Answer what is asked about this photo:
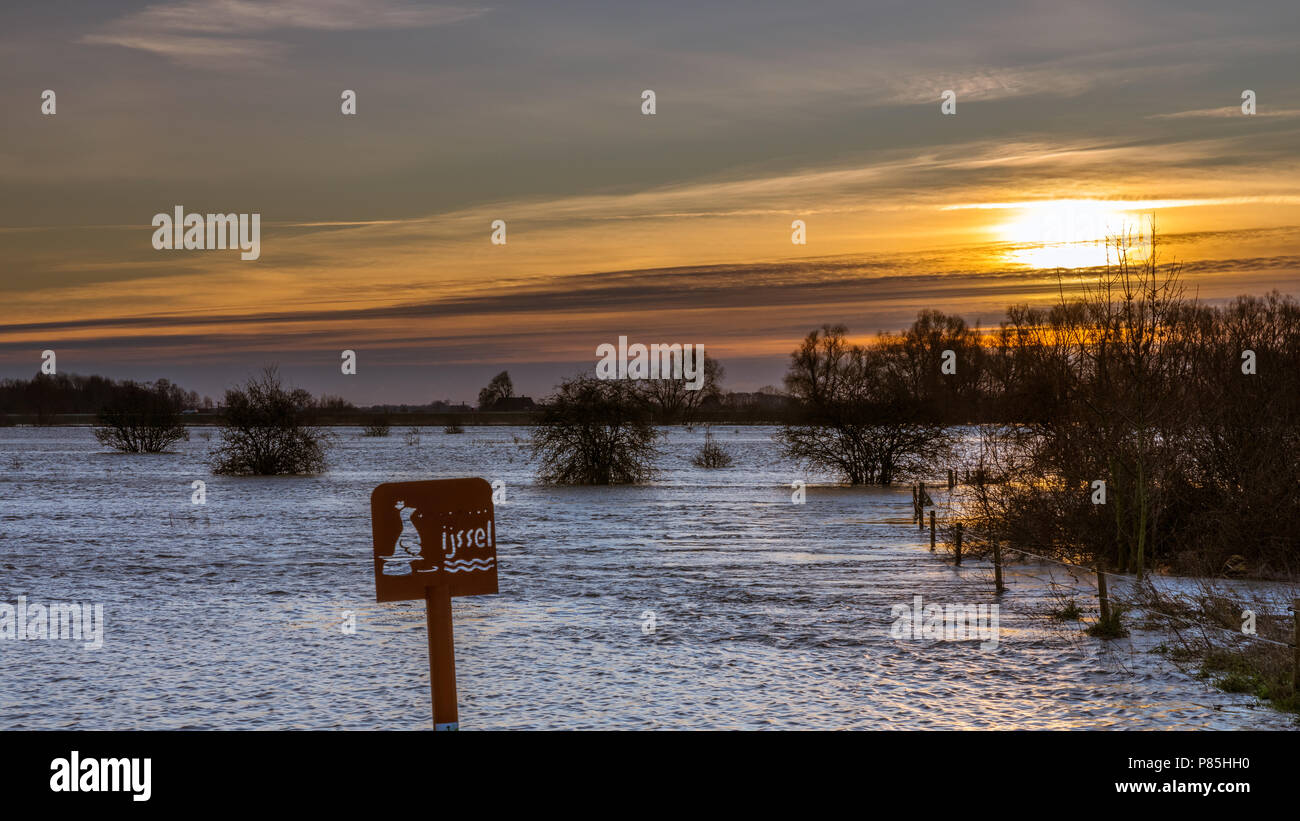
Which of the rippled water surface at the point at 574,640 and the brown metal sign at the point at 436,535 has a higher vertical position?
the brown metal sign at the point at 436,535

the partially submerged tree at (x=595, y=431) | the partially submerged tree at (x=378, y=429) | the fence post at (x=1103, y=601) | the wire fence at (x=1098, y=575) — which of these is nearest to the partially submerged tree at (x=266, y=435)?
the partially submerged tree at (x=595, y=431)

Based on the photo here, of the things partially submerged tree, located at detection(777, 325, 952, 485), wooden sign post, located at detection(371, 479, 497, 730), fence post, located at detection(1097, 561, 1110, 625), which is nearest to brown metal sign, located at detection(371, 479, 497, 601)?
wooden sign post, located at detection(371, 479, 497, 730)

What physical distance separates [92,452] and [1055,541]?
197 feet

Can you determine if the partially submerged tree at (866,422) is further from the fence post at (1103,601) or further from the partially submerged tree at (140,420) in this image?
the partially submerged tree at (140,420)

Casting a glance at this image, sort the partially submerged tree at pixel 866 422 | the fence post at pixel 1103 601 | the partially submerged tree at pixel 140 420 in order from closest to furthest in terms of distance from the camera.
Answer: the fence post at pixel 1103 601 → the partially submerged tree at pixel 866 422 → the partially submerged tree at pixel 140 420

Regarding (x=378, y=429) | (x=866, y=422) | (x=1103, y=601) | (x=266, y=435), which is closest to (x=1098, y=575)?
(x=1103, y=601)

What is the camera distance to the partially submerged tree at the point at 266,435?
159 feet

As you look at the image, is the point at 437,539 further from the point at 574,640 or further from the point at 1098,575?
the point at 1098,575

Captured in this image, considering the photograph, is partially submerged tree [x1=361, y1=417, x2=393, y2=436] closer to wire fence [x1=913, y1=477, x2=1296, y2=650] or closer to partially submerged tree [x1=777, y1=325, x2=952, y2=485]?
partially submerged tree [x1=777, y1=325, x2=952, y2=485]

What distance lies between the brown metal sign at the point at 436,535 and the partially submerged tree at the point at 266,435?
45.3 m

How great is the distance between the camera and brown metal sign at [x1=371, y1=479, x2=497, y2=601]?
18.1 ft

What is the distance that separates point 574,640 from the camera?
13195mm

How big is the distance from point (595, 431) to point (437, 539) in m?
36.8
